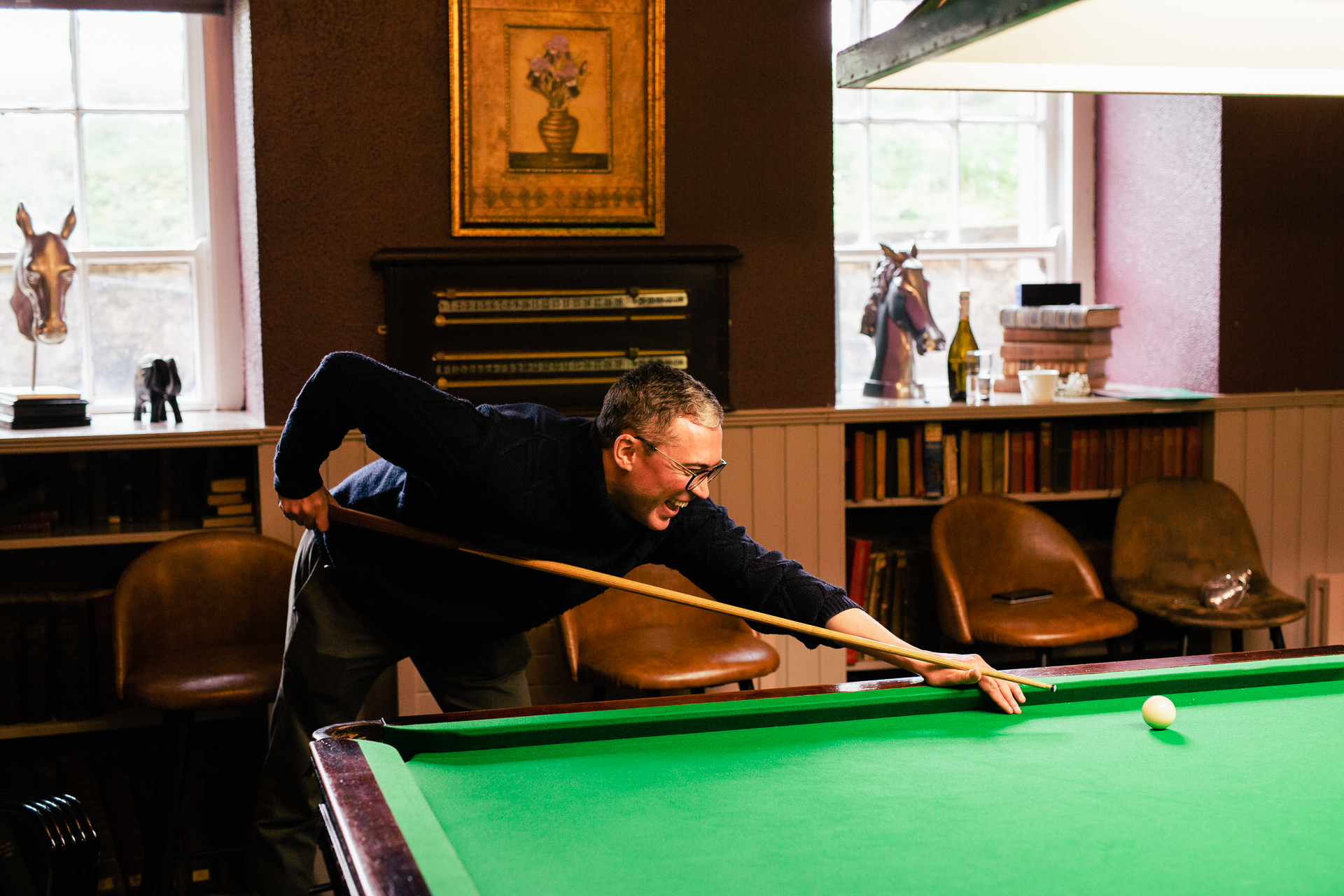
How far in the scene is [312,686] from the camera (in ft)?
8.92

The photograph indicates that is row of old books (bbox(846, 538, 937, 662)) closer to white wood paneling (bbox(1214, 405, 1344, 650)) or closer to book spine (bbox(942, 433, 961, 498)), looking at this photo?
Result: book spine (bbox(942, 433, 961, 498))

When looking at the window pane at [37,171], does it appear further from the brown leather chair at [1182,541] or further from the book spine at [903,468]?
the brown leather chair at [1182,541]

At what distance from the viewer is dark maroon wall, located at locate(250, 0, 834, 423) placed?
11.2ft

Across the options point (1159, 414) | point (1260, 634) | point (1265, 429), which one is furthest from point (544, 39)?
point (1260, 634)

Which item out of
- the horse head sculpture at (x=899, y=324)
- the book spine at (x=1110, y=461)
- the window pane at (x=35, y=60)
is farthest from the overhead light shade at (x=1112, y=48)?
the window pane at (x=35, y=60)

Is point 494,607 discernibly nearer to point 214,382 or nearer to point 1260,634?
point 214,382

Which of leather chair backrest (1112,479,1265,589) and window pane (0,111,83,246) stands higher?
window pane (0,111,83,246)

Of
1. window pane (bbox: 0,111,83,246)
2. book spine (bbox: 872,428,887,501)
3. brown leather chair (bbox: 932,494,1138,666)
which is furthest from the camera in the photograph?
book spine (bbox: 872,428,887,501)

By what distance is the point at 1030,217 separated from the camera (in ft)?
15.2

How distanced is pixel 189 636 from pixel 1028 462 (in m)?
2.59

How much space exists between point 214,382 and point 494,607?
1.74 metres

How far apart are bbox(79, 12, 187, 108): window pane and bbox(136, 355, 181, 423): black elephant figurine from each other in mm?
838

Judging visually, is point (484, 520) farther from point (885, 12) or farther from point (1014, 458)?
point (885, 12)

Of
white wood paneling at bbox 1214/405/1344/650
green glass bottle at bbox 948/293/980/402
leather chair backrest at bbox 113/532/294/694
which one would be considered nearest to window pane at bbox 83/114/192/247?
leather chair backrest at bbox 113/532/294/694
